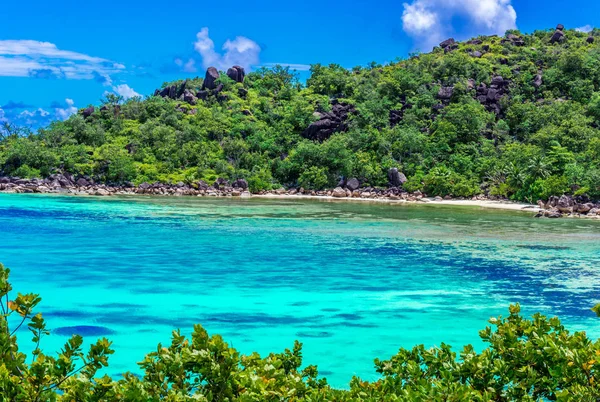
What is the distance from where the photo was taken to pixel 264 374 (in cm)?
442

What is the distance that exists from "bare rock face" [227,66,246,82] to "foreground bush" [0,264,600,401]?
7914cm

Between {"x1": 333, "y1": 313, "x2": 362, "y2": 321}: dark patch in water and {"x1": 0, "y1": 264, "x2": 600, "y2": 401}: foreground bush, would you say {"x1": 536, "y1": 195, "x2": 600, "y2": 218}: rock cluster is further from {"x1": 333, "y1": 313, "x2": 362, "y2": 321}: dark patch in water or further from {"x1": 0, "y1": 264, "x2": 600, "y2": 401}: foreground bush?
{"x1": 0, "y1": 264, "x2": 600, "y2": 401}: foreground bush

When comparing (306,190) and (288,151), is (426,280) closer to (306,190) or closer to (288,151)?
Answer: (306,190)

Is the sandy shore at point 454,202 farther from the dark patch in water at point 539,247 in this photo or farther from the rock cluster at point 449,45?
the rock cluster at point 449,45

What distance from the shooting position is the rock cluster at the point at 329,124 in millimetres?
67312

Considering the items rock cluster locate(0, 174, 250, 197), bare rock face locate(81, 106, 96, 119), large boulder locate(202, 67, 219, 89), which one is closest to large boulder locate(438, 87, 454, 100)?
rock cluster locate(0, 174, 250, 197)

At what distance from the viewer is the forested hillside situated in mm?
55312

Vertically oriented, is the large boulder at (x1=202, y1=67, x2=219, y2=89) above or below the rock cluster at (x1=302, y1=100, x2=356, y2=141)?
above

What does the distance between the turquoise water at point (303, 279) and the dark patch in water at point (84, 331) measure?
2.1 inches

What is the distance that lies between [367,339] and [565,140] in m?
47.7

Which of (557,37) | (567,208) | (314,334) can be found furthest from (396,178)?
(314,334)

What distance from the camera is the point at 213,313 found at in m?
12.6

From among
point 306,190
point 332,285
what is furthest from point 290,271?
point 306,190

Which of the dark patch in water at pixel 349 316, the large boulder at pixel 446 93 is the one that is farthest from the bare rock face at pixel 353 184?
the dark patch in water at pixel 349 316
